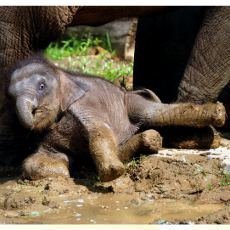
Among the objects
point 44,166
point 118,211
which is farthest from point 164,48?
point 118,211

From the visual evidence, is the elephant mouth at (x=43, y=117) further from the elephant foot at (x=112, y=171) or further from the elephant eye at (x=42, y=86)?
the elephant foot at (x=112, y=171)

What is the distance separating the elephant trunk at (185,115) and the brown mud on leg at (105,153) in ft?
1.28

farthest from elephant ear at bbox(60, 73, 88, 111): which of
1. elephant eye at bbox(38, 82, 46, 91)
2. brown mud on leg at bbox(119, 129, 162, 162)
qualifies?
brown mud on leg at bbox(119, 129, 162, 162)

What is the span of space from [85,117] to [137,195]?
65cm

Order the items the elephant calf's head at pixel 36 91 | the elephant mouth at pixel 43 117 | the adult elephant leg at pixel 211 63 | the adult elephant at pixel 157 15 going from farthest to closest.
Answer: the adult elephant leg at pixel 211 63, the adult elephant at pixel 157 15, the elephant mouth at pixel 43 117, the elephant calf's head at pixel 36 91

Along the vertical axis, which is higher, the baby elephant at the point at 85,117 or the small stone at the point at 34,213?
the baby elephant at the point at 85,117

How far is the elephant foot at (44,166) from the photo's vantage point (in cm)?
577

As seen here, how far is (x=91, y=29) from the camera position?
10.7 m

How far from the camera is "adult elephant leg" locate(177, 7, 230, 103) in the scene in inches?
249

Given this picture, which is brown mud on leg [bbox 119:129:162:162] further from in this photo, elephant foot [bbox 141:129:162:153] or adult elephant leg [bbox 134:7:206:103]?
adult elephant leg [bbox 134:7:206:103]

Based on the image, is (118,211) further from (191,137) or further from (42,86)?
(191,137)

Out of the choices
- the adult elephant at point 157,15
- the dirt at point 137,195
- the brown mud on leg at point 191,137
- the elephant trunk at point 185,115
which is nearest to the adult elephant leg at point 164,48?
the adult elephant at point 157,15
